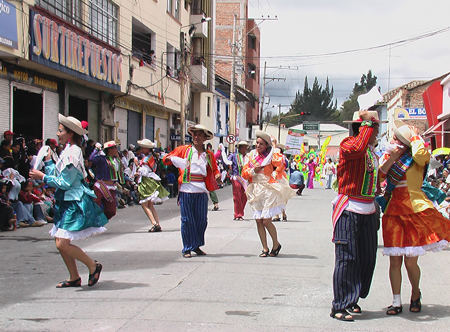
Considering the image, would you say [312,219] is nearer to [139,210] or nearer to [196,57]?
[139,210]

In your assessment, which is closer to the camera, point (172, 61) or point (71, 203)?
point (71, 203)

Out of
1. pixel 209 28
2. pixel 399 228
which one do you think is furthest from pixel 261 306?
pixel 209 28

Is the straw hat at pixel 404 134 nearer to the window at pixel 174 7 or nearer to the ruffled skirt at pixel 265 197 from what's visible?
the ruffled skirt at pixel 265 197

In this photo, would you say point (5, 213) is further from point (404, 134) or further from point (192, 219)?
point (404, 134)

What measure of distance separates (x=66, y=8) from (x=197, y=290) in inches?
520

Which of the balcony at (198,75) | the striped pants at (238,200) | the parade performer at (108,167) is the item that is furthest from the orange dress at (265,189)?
the balcony at (198,75)

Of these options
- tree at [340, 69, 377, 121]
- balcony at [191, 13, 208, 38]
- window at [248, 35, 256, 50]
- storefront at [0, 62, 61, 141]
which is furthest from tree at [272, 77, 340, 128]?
storefront at [0, 62, 61, 141]

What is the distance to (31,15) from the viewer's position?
554 inches

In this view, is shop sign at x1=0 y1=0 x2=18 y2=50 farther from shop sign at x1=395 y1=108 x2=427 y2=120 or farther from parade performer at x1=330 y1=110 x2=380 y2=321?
shop sign at x1=395 y1=108 x2=427 y2=120

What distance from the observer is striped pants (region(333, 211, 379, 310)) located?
191 inches

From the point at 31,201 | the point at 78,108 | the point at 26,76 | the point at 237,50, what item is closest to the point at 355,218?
the point at 31,201

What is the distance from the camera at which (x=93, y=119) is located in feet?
67.8

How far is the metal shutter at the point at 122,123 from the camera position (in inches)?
898

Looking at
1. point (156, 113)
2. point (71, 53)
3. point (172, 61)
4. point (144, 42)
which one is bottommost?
point (156, 113)
